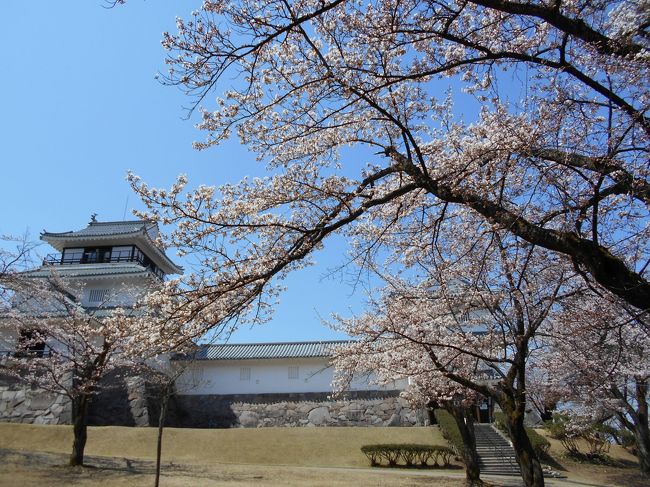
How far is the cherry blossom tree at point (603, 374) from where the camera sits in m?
9.18

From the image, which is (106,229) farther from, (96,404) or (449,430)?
(449,430)

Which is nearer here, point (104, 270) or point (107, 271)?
point (107, 271)

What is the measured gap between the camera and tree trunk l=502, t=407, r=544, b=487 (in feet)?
26.3

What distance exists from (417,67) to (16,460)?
14.9 meters

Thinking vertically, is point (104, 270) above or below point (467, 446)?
above

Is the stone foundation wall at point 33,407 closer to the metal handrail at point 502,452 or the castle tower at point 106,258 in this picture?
the castle tower at point 106,258

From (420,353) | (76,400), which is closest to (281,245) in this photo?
(420,353)

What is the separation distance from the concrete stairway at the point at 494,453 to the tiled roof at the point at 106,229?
23.6m

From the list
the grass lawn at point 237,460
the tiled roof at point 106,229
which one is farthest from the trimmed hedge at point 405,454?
the tiled roof at point 106,229

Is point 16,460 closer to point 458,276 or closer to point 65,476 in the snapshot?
point 65,476

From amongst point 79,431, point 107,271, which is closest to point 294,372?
point 107,271

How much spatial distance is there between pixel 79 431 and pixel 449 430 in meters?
14.1

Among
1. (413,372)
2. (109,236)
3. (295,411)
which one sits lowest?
(295,411)

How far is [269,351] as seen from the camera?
29656 mm
